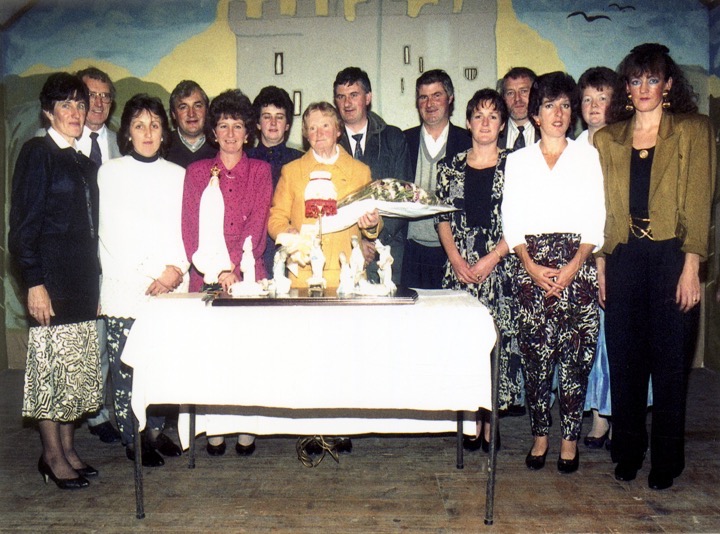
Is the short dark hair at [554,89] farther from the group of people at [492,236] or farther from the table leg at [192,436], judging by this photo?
the table leg at [192,436]

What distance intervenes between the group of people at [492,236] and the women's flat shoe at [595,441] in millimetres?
32

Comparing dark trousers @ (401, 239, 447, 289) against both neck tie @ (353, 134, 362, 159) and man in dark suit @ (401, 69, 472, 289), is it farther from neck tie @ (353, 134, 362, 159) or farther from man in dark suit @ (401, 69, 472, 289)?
neck tie @ (353, 134, 362, 159)

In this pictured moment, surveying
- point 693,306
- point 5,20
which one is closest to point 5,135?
point 5,20

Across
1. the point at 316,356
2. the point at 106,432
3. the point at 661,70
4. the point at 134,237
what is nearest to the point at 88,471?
the point at 106,432

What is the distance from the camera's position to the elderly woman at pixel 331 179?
357 centimetres

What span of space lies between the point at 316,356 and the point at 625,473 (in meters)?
1.87

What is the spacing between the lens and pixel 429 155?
171 inches

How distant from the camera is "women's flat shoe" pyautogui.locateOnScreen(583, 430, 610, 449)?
394 cm

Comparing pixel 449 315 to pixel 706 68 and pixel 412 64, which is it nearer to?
pixel 412 64

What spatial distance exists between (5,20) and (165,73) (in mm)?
1669

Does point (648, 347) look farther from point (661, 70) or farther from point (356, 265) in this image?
point (356, 265)

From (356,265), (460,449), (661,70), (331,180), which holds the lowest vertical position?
(460,449)

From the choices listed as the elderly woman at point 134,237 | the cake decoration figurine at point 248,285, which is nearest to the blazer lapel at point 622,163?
the cake decoration figurine at point 248,285

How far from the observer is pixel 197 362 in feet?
9.05
